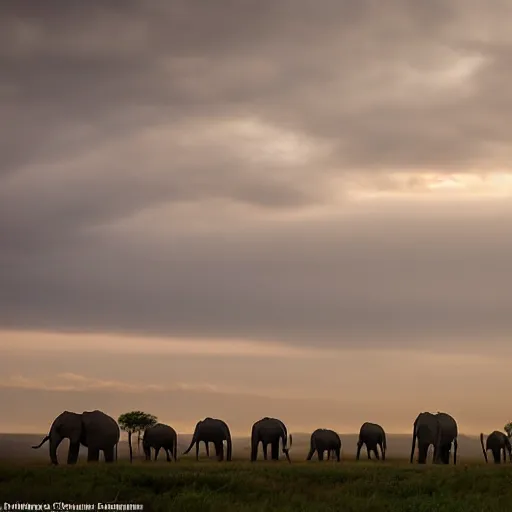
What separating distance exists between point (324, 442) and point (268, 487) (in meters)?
29.3

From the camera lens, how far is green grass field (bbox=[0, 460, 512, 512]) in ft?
111

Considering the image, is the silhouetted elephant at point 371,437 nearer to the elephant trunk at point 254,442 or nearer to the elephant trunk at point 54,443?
the elephant trunk at point 254,442

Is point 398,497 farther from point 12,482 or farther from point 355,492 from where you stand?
point 12,482

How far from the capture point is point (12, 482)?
36.1m

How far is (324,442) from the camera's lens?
215 ft

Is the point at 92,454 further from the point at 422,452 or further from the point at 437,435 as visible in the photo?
the point at 437,435

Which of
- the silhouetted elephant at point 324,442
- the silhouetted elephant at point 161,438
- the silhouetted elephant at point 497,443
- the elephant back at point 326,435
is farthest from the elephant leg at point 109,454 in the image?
the silhouetted elephant at point 497,443

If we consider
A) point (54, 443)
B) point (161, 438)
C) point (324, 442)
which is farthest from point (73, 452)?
point (324, 442)

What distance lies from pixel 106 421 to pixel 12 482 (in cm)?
1757

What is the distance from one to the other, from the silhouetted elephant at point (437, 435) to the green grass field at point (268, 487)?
1437cm

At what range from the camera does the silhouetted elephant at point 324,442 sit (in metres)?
65.4

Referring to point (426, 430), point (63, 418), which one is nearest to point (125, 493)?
point (63, 418)

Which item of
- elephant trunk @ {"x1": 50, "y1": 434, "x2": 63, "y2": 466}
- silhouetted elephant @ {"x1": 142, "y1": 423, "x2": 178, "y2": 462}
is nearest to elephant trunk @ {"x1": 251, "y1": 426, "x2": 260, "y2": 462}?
silhouetted elephant @ {"x1": 142, "y1": 423, "x2": 178, "y2": 462}

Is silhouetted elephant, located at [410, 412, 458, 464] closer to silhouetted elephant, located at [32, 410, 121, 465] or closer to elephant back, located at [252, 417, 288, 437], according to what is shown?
elephant back, located at [252, 417, 288, 437]
